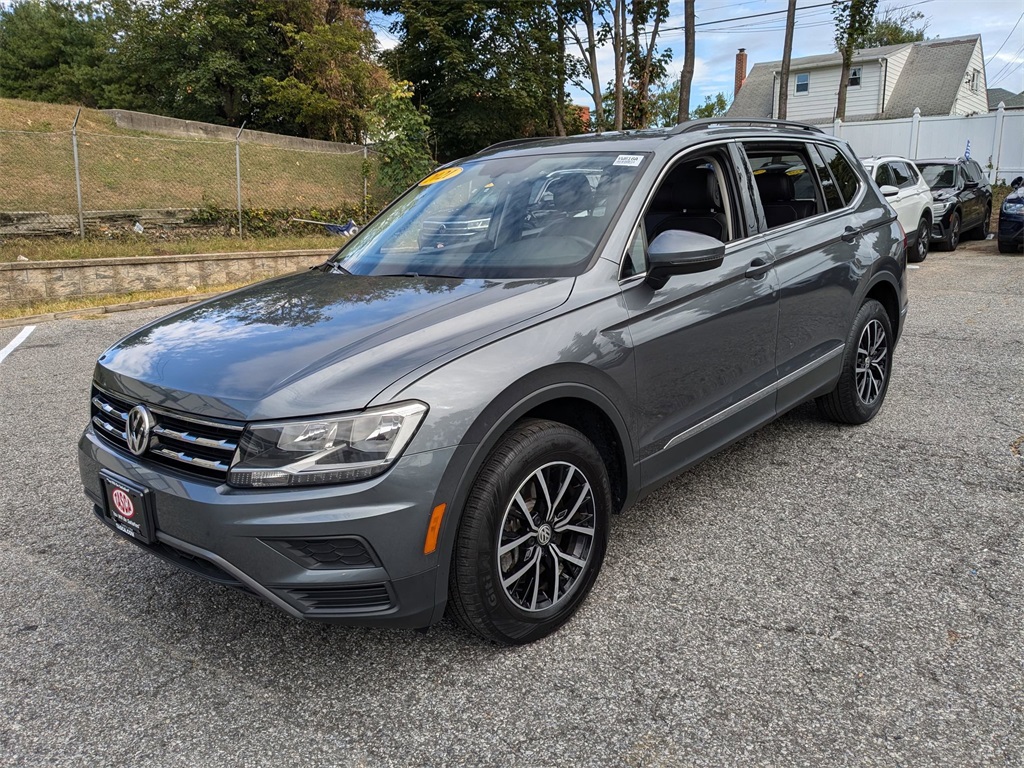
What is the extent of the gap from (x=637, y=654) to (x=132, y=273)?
1124cm

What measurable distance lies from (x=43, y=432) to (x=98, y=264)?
23.4ft

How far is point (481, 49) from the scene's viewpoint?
26.4m

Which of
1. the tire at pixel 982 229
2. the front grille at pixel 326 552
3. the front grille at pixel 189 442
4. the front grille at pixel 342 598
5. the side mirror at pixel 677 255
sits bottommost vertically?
the front grille at pixel 342 598

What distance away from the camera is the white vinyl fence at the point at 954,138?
21.7 meters

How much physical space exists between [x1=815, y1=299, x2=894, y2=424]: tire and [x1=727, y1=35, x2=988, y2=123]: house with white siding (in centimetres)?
3306

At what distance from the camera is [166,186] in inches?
643

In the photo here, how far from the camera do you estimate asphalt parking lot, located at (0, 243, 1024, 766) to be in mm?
2283

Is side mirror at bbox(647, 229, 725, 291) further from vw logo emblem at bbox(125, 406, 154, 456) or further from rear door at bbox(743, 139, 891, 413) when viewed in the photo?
vw logo emblem at bbox(125, 406, 154, 456)

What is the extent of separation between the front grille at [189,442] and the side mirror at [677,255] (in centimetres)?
165

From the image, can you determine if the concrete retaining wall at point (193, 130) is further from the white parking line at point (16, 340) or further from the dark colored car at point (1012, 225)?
the dark colored car at point (1012, 225)

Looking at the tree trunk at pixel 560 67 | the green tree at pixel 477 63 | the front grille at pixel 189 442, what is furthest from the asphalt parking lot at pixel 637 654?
the green tree at pixel 477 63

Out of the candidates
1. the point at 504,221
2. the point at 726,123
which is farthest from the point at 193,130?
the point at 504,221

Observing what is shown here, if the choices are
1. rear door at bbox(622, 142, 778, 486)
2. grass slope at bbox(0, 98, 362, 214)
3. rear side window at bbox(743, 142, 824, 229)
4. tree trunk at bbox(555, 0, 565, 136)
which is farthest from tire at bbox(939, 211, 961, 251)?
tree trunk at bbox(555, 0, 565, 136)

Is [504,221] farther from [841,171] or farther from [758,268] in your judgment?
[841,171]
